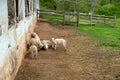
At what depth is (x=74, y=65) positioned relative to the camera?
1012 centimetres

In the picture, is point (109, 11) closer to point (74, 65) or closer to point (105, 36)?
point (105, 36)

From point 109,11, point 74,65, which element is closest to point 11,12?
point 74,65

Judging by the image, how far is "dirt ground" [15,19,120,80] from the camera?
8.74 metres

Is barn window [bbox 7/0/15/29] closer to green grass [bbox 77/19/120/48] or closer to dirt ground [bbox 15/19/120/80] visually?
dirt ground [bbox 15/19/120/80]

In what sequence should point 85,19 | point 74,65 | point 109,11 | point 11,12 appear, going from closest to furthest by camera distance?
point 11,12 < point 74,65 < point 85,19 < point 109,11

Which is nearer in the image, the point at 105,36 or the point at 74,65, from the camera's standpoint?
the point at 74,65

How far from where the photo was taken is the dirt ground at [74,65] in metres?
8.74

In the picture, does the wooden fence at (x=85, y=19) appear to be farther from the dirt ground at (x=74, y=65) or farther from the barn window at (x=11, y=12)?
the barn window at (x=11, y=12)

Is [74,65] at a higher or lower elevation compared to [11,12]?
lower

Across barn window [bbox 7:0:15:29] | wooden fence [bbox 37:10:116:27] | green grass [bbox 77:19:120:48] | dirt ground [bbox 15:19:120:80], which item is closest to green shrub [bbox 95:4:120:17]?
wooden fence [bbox 37:10:116:27]

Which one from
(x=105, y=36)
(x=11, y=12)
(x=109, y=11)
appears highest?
(x=11, y=12)

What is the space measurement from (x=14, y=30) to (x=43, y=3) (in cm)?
2962

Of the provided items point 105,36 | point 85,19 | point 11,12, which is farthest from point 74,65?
point 85,19

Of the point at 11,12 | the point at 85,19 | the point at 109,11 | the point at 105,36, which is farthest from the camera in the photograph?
the point at 109,11
